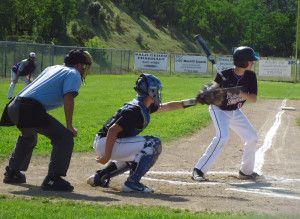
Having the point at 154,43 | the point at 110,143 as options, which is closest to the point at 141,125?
the point at 110,143

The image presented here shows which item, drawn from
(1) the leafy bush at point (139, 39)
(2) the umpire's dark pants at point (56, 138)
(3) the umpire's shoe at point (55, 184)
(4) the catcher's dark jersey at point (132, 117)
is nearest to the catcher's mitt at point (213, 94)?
(4) the catcher's dark jersey at point (132, 117)

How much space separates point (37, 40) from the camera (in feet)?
178

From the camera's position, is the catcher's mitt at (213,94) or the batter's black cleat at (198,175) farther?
the batter's black cleat at (198,175)

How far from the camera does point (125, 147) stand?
6.43 meters

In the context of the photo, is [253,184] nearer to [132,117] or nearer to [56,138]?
[132,117]

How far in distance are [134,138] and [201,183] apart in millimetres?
1367

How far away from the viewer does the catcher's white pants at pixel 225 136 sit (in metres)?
7.42

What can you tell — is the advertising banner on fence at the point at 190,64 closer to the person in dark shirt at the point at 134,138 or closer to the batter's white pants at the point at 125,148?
the person in dark shirt at the point at 134,138

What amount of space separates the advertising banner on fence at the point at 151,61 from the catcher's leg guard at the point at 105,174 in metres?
41.4

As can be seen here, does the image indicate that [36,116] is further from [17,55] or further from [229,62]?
[229,62]

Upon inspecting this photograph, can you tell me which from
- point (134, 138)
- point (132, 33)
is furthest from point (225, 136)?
point (132, 33)

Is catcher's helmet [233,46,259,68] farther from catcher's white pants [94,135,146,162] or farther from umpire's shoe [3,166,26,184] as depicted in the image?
umpire's shoe [3,166,26,184]

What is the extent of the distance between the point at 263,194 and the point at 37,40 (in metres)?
50.2

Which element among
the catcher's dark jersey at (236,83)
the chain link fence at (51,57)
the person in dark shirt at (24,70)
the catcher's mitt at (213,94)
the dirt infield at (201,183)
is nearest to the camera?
the dirt infield at (201,183)
